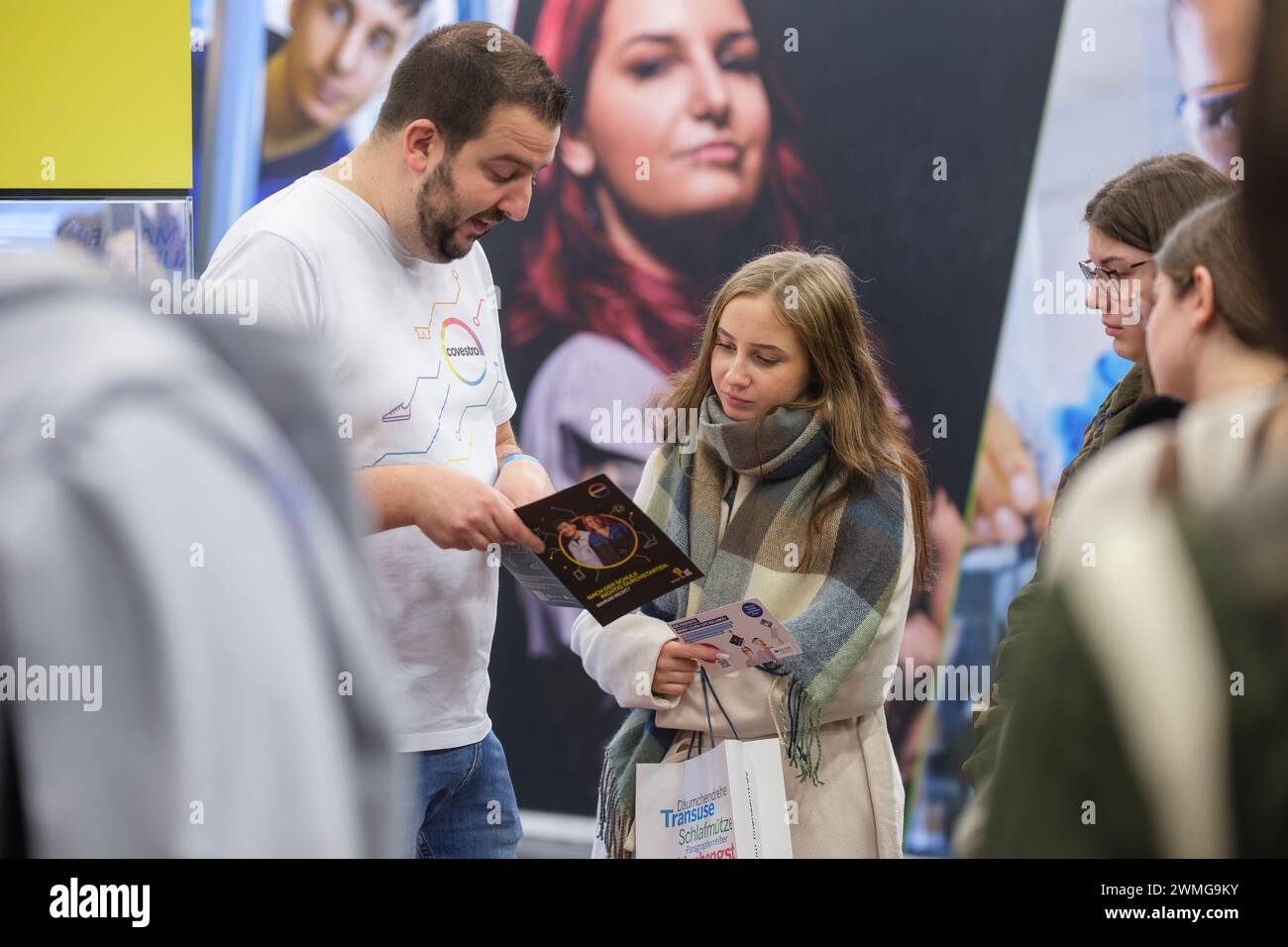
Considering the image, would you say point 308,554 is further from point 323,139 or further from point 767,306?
point 323,139

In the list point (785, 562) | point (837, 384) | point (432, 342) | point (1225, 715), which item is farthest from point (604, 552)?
point (1225, 715)

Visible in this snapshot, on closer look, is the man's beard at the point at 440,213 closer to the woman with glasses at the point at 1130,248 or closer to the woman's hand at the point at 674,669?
the woman's hand at the point at 674,669

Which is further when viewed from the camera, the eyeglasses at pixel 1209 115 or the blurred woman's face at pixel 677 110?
the blurred woman's face at pixel 677 110

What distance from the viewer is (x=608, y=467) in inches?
161

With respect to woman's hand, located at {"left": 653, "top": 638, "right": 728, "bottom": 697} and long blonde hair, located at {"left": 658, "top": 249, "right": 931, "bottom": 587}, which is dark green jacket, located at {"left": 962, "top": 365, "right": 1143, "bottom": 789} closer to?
long blonde hair, located at {"left": 658, "top": 249, "right": 931, "bottom": 587}

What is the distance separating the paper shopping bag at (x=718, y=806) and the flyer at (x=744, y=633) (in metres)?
0.17

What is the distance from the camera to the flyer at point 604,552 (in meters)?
2.26

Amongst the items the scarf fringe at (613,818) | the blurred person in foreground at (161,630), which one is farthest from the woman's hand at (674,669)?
the blurred person in foreground at (161,630)

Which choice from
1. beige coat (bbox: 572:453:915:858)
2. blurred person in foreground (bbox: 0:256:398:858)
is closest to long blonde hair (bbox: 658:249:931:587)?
beige coat (bbox: 572:453:915:858)

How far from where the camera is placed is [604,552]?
2.30 metres

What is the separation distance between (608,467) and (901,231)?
1.25m

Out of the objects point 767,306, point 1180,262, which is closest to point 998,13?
point 767,306

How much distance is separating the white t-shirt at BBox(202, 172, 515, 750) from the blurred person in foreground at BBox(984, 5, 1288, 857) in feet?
6.62

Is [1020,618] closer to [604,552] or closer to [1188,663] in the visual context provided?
[604,552]
